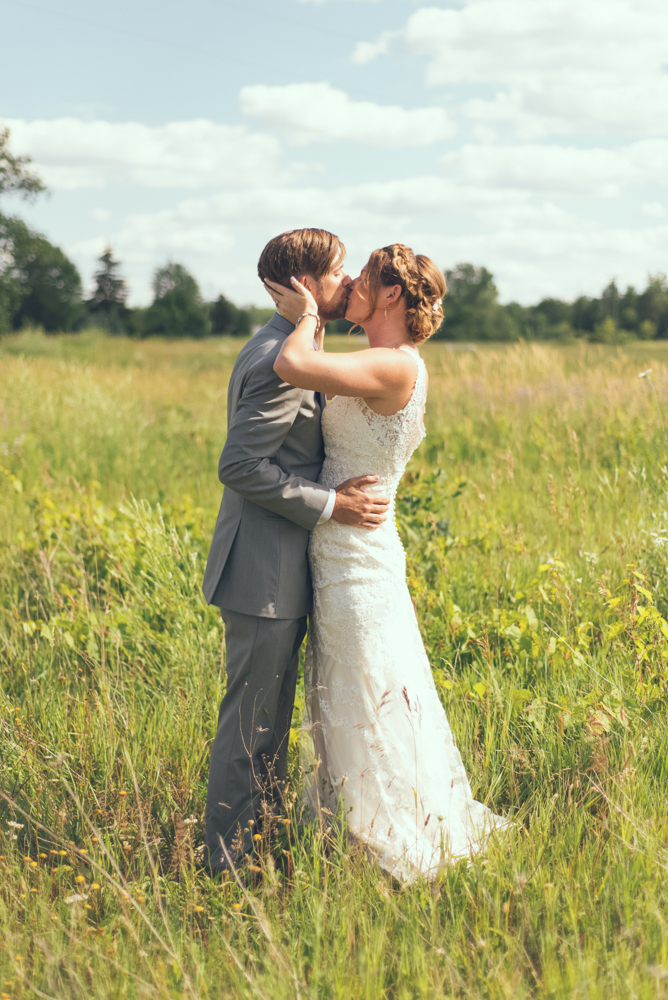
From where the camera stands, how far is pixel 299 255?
2236mm

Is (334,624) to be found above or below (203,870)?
above

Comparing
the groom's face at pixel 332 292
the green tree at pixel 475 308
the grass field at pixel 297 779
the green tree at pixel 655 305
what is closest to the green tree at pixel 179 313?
the green tree at pixel 475 308

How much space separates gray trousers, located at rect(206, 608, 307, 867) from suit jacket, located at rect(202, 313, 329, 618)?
83 mm

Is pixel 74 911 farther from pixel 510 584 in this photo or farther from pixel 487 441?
pixel 487 441

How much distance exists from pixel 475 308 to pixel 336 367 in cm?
9042

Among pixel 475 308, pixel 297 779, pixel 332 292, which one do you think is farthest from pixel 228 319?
pixel 297 779

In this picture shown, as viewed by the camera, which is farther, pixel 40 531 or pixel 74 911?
pixel 40 531

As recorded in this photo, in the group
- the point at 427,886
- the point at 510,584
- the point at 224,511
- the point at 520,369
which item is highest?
the point at 520,369

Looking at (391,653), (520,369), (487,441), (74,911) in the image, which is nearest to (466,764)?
(391,653)

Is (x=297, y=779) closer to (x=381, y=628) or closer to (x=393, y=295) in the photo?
(x=381, y=628)

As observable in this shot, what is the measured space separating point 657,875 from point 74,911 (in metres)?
1.64

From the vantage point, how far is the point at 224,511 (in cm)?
242

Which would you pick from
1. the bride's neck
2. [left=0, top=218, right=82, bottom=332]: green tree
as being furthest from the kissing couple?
[left=0, top=218, right=82, bottom=332]: green tree

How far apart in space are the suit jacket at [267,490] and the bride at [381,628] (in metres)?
0.08
